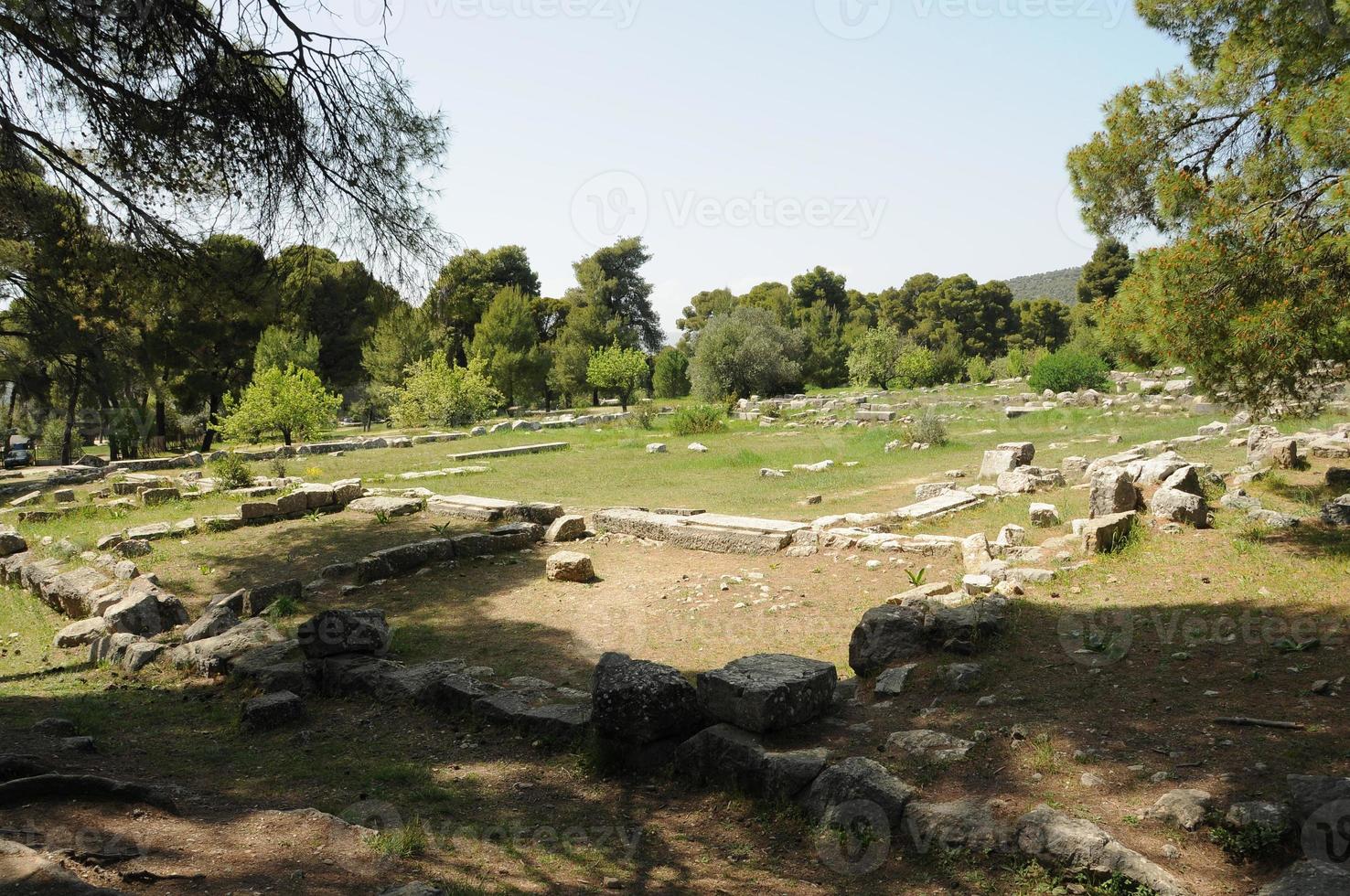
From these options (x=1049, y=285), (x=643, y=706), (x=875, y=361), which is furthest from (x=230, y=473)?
(x=1049, y=285)

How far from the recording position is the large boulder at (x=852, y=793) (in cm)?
383

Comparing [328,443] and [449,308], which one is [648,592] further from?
[328,443]

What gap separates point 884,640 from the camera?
5.99 metres

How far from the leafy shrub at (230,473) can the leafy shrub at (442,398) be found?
16.1m

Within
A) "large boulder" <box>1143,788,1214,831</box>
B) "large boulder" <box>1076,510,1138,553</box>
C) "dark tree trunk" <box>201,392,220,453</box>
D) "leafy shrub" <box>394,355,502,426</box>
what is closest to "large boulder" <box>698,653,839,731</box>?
"large boulder" <box>1143,788,1214,831</box>

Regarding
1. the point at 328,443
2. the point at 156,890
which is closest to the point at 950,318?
the point at 328,443

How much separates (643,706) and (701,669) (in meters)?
1.87

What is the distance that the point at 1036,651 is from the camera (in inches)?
225

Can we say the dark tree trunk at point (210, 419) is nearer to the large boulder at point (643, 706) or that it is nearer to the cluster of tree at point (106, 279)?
the cluster of tree at point (106, 279)

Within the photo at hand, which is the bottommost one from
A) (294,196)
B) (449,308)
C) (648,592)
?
(648,592)

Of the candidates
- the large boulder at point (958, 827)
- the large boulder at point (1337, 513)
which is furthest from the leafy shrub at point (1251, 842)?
the large boulder at point (1337, 513)

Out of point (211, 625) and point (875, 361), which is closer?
point (211, 625)

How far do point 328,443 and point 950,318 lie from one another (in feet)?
159

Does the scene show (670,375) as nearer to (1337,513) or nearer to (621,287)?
(621,287)
